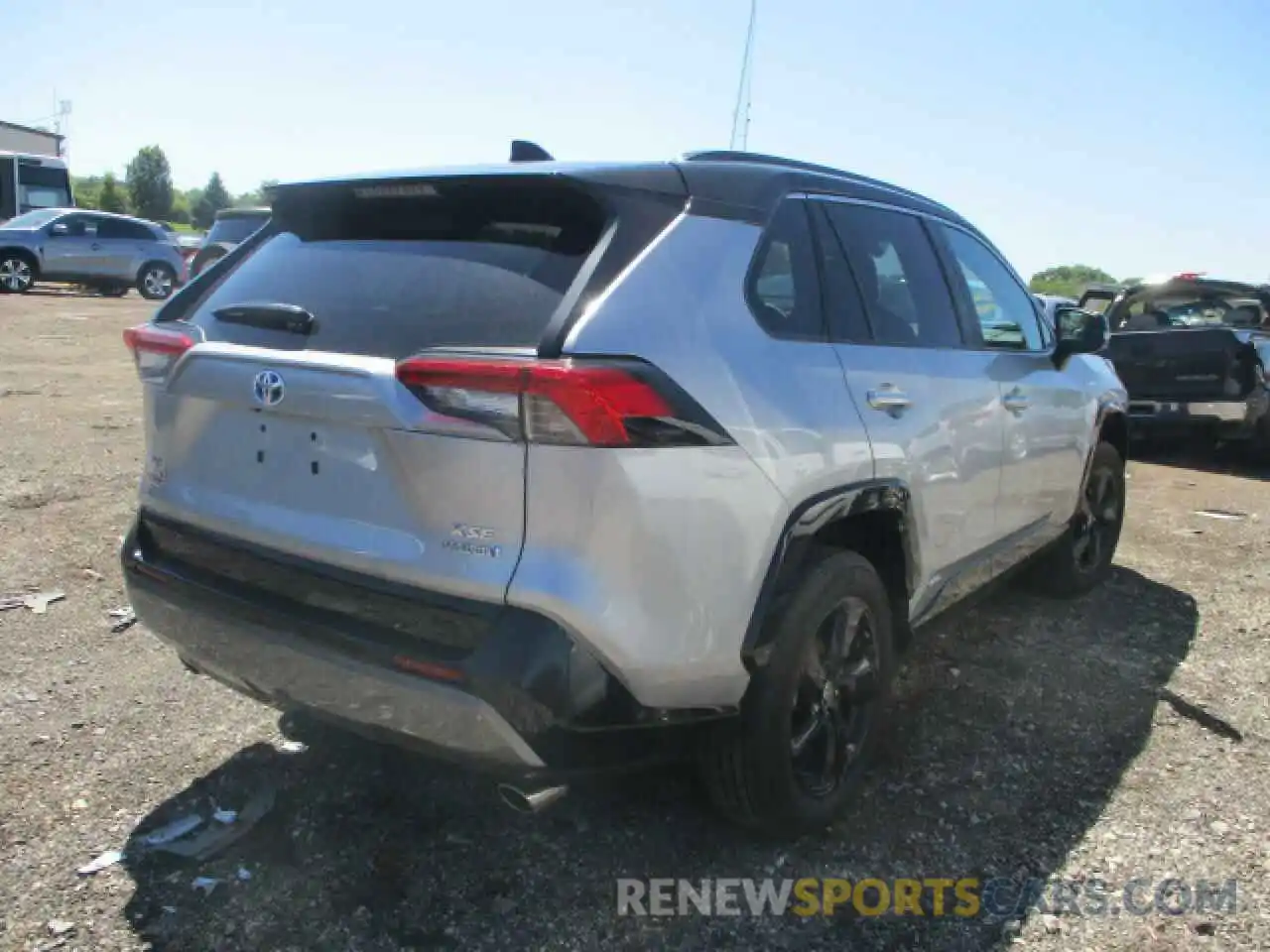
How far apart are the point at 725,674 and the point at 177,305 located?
184cm

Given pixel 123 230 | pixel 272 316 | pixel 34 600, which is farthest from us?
pixel 123 230

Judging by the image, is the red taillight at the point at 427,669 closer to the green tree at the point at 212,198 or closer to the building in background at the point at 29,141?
the building in background at the point at 29,141

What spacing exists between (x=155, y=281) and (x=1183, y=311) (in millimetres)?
19818

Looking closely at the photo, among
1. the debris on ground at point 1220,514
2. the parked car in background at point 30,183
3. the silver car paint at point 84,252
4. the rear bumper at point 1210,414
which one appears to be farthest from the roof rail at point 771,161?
the parked car in background at point 30,183

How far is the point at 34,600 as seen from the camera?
14.4 feet

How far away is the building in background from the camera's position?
26.5m

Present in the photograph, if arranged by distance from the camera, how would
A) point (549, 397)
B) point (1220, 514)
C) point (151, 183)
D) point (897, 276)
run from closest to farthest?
point (549, 397), point (897, 276), point (1220, 514), point (151, 183)

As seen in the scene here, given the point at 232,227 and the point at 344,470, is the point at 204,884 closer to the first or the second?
the point at 344,470

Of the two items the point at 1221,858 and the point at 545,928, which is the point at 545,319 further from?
the point at 1221,858

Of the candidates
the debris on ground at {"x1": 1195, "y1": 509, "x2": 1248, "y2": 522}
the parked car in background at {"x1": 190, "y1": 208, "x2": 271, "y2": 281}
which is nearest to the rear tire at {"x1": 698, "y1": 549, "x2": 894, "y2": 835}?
the debris on ground at {"x1": 1195, "y1": 509, "x2": 1248, "y2": 522}

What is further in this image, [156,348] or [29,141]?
[29,141]

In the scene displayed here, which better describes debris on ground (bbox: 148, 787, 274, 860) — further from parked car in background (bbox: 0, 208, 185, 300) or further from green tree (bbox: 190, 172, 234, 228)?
green tree (bbox: 190, 172, 234, 228)

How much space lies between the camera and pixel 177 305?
2.92m

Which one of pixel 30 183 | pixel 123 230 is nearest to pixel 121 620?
pixel 123 230
